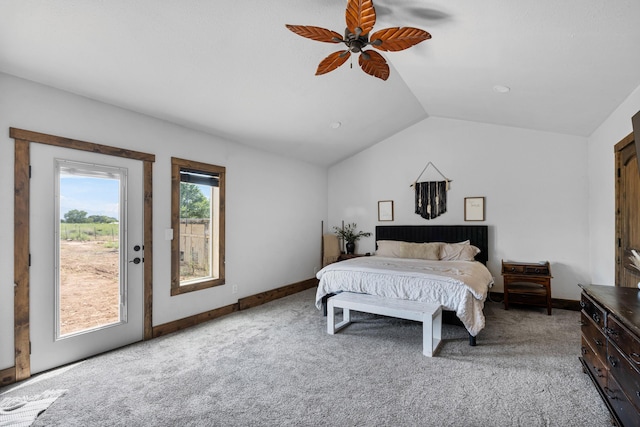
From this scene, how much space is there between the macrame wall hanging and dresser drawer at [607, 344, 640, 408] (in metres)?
3.78

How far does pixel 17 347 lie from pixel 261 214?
3213 millimetres

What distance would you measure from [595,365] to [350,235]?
14.4ft

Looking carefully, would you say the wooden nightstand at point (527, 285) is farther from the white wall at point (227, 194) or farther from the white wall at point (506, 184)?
the white wall at point (227, 194)

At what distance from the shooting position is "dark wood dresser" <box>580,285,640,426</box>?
1.65m

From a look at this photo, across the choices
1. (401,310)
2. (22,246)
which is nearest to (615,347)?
Answer: (401,310)

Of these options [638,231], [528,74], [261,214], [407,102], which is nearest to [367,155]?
[407,102]

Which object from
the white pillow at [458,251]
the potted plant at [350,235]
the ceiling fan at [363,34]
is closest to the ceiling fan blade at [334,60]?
the ceiling fan at [363,34]

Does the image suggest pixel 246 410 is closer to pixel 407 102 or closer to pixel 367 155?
pixel 407 102

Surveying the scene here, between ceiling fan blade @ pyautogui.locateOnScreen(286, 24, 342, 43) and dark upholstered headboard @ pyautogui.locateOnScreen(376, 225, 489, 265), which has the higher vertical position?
ceiling fan blade @ pyautogui.locateOnScreen(286, 24, 342, 43)

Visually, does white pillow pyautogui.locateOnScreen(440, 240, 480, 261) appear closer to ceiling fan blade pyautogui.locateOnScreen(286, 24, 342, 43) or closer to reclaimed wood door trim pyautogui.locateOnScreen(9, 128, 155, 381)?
ceiling fan blade pyautogui.locateOnScreen(286, 24, 342, 43)

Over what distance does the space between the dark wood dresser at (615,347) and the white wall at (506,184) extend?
2678mm

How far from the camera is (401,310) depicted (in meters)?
3.30

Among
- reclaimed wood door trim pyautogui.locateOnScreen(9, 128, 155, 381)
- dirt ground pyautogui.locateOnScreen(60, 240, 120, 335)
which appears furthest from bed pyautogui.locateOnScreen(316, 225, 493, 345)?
reclaimed wood door trim pyautogui.locateOnScreen(9, 128, 155, 381)

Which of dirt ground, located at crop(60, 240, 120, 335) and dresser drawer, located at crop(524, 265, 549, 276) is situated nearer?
dirt ground, located at crop(60, 240, 120, 335)
